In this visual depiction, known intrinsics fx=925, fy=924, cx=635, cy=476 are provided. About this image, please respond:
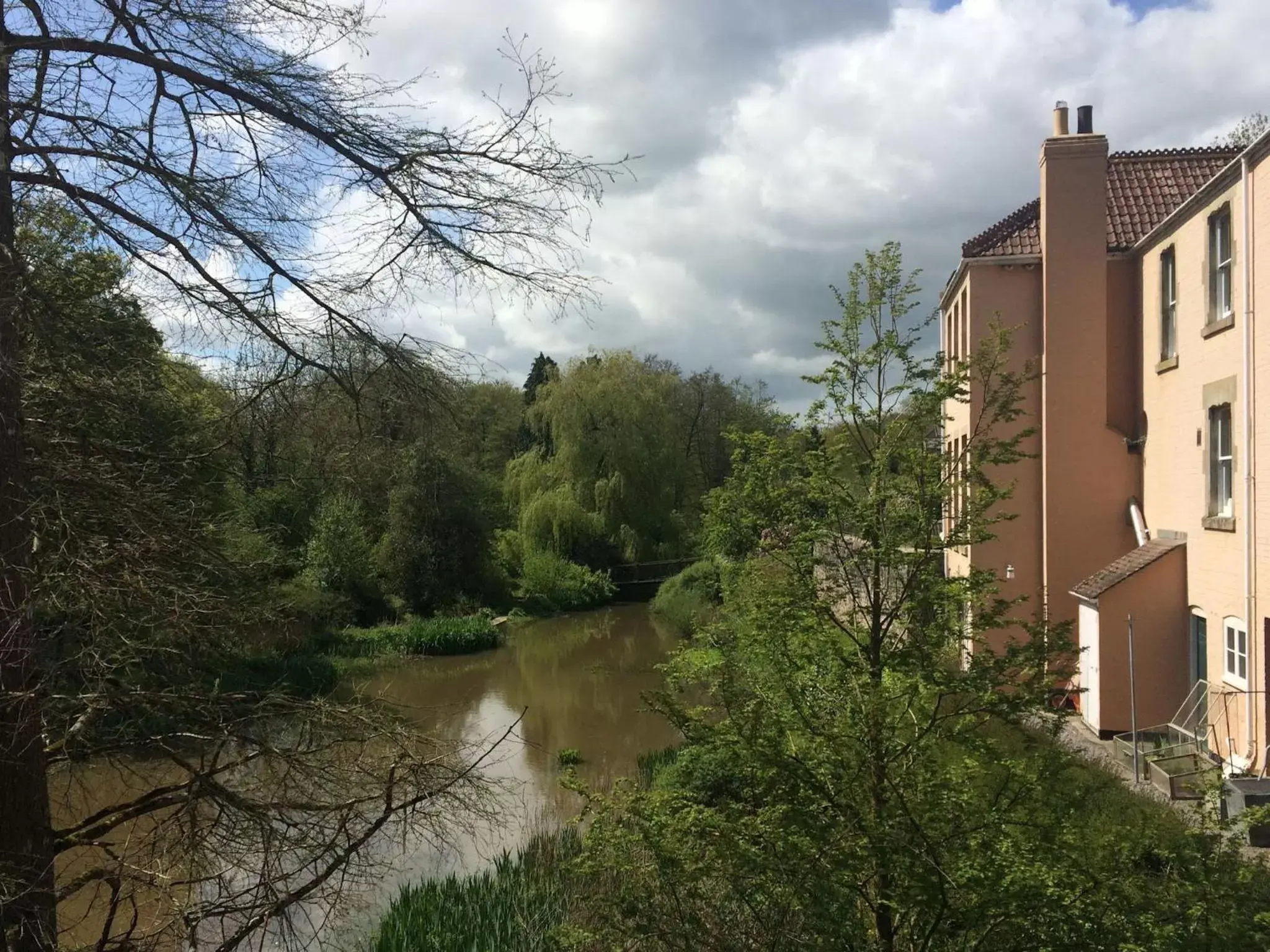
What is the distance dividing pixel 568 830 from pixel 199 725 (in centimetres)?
659

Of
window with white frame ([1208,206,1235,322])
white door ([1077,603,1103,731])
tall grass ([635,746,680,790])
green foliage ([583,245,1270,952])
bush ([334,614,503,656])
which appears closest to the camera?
green foliage ([583,245,1270,952])

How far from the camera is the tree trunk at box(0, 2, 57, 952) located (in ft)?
9.39

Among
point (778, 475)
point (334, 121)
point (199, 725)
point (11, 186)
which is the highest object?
point (334, 121)

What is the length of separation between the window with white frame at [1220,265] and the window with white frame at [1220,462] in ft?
3.68

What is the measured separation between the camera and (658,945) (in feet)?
12.1

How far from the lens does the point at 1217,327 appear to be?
10.4 metres

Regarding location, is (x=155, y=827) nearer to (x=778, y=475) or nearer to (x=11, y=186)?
(x=11, y=186)

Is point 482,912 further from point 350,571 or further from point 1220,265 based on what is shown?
point 350,571

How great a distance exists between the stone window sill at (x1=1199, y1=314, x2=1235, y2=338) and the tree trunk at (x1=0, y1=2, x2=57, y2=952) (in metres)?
11.0

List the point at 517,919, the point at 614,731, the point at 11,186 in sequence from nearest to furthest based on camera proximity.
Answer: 1. the point at 11,186
2. the point at 517,919
3. the point at 614,731

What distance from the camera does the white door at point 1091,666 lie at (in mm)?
12172

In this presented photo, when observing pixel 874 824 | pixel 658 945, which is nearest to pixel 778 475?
pixel 874 824

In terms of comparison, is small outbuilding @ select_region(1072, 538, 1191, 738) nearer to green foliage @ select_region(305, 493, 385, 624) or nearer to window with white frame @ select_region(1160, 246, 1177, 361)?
window with white frame @ select_region(1160, 246, 1177, 361)

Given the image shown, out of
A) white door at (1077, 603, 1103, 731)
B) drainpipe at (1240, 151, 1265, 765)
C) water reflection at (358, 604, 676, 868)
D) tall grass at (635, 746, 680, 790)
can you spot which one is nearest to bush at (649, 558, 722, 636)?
water reflection at (358, 604, 676, 868)
